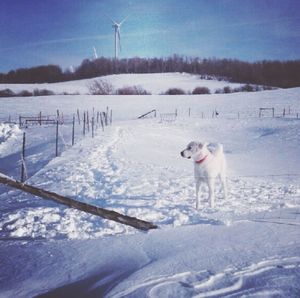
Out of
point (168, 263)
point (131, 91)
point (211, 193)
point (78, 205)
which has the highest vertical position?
point (131, 91)

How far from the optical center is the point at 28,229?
852 cm

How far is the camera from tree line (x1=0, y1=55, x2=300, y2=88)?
339 feet

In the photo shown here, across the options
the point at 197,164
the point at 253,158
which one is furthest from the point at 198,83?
the point at 197,164

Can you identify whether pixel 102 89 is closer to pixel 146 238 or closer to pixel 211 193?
pixel 211 193

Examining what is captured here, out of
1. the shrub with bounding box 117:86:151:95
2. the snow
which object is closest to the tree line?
the snow

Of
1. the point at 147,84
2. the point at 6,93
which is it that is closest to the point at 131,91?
the point at 147,84

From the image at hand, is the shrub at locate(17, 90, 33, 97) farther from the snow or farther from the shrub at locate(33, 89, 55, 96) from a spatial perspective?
the snow

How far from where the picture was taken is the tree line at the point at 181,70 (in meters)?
103

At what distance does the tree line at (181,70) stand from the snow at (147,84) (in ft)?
28.4

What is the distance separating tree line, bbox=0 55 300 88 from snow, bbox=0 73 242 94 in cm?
865

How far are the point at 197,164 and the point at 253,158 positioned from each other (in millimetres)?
16079

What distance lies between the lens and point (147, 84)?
108 metres

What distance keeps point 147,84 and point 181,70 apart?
130ft

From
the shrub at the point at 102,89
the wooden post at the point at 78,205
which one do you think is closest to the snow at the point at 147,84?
the shrub at the point at 102,89
